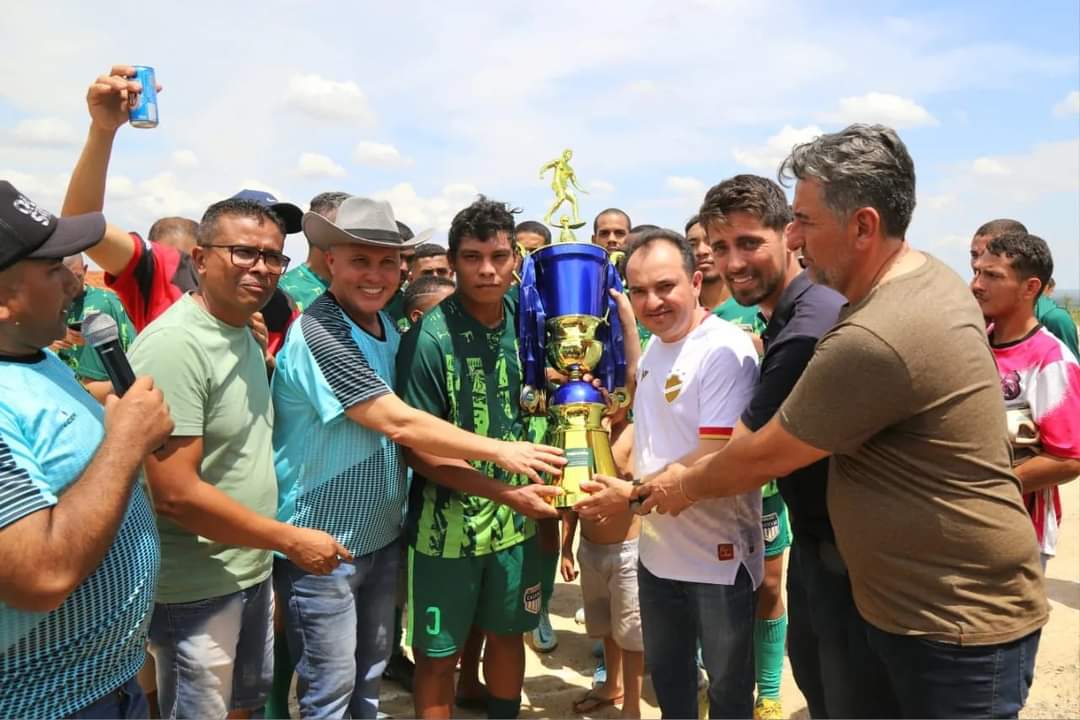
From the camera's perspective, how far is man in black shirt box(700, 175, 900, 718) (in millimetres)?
2492

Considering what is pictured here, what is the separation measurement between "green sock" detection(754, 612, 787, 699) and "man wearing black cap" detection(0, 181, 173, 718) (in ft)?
10.4

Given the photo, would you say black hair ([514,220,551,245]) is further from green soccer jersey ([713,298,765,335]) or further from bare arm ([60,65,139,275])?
bare arm ([60,65,139,275])

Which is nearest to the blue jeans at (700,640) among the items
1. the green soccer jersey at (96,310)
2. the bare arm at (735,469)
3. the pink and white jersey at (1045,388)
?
the bare arm at (735,469)

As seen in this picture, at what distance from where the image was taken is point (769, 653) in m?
3.99

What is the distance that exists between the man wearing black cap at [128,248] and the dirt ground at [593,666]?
2.63 meters

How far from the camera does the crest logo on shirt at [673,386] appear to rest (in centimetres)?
291

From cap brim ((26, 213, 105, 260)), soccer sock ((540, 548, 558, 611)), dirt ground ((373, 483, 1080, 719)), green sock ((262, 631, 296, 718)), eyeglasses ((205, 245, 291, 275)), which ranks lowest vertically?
dirt ground ((373, 483, 1080, 719))

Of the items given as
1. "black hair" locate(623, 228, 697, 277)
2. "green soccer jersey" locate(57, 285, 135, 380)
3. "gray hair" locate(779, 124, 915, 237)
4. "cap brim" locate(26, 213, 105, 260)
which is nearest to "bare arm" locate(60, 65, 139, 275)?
"cap brim" locate(26, 213, 105, 260)

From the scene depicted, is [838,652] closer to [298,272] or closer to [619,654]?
[619,654]

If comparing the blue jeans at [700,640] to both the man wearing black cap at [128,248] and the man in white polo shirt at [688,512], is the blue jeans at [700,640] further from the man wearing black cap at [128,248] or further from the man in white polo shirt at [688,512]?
the man wearing black cap at [128,248]

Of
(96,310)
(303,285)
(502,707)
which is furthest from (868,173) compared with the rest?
(96,310)

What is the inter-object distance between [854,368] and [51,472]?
6.70ft

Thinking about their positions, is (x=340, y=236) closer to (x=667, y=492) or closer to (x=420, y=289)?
(x=667, y=492)

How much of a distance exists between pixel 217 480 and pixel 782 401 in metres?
2.08
